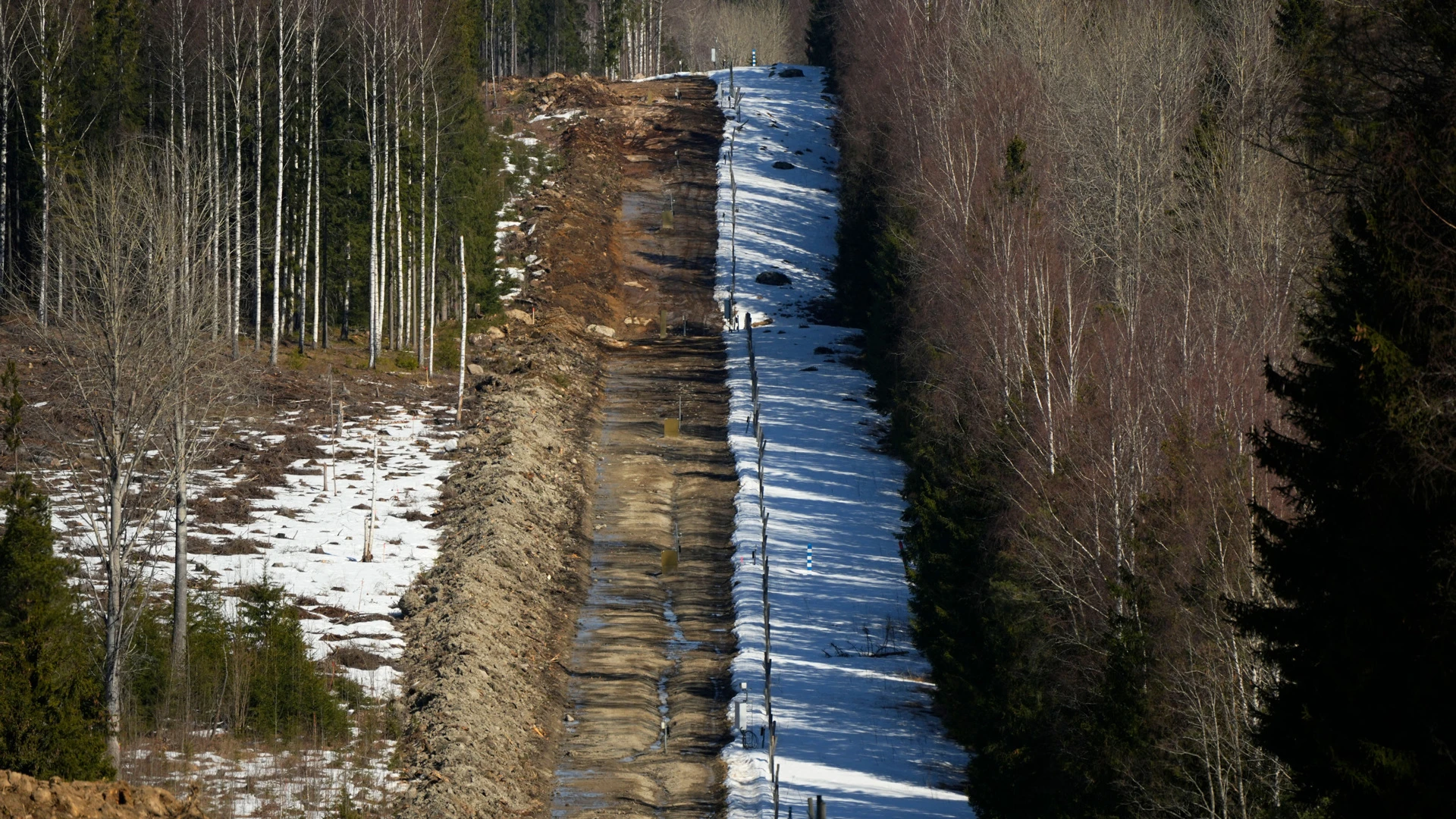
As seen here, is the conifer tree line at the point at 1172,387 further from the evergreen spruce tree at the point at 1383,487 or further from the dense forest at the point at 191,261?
the dense forest at the point at 191,261

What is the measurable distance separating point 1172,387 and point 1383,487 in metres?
15.8

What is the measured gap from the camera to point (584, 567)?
31062 mm

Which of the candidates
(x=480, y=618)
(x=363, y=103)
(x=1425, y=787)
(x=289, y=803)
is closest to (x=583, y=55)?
(x=363, y=103)

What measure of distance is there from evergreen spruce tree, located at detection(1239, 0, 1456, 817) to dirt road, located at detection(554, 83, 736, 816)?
1265cm

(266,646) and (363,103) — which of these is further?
(363,103)

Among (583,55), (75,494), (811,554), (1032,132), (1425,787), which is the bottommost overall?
(811,554)

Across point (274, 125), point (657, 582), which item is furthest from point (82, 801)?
point (274, 125)

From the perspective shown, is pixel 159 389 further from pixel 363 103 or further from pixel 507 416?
pixel 363 103

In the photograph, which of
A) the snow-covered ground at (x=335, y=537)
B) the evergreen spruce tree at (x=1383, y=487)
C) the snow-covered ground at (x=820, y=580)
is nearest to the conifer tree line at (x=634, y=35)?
the snow-covered ground at (x=820, y=580)

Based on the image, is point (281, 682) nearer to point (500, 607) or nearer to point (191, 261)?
point (500, 607)

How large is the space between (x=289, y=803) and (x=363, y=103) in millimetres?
32641

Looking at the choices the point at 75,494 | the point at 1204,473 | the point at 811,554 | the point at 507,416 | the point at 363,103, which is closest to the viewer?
the point at 1204,473

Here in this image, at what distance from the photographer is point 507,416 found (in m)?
38.5

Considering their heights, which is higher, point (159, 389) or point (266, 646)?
point (159, 389)
